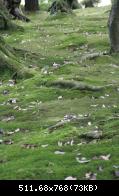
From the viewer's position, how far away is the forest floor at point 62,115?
13.5m

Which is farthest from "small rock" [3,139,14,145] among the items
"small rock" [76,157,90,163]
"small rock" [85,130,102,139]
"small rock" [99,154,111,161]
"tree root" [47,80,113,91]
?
"tree root" [47,80,113,91]

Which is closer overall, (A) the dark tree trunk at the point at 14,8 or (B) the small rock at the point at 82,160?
(B) the small rock at the point at 82,160

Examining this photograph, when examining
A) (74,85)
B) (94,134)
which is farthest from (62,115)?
(74,85)

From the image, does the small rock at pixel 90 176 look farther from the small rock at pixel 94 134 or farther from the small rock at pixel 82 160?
the small rock at pixel 94 134

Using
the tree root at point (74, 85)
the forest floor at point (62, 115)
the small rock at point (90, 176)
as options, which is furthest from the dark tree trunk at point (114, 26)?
the small rock at point (90, 176)

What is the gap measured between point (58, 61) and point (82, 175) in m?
20.5

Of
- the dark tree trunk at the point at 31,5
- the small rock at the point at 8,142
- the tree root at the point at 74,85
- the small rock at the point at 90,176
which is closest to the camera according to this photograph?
the small rock at the point at 90,176

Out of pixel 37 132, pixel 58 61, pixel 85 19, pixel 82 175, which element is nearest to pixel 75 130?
pixel 37 132

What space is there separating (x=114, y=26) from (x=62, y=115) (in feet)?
46.3

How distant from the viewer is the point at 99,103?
846 inches

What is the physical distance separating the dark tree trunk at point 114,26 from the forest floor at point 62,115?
135cm

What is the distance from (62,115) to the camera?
19.9m
